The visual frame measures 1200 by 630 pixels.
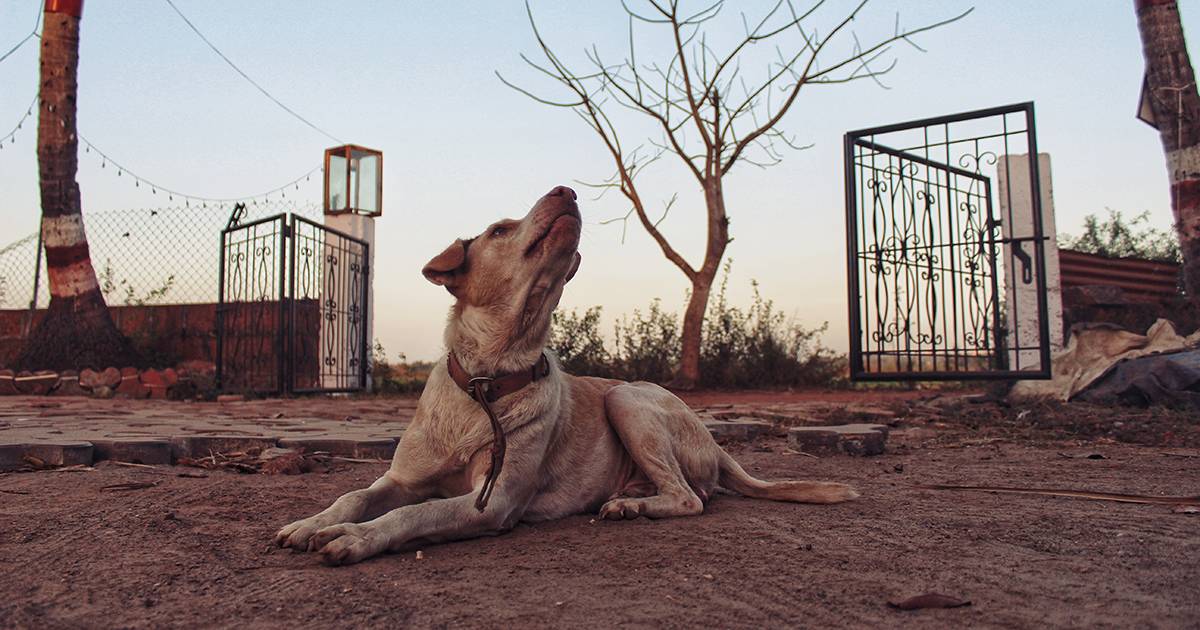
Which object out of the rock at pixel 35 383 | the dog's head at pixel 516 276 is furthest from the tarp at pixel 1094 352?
the rock at pixel 35 383

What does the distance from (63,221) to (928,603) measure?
1290cm

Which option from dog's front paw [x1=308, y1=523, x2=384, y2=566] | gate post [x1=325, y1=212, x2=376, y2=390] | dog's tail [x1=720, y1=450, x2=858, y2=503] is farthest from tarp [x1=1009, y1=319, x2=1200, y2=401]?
gate post [x1=325, y1=212, x2=376, y2=390]

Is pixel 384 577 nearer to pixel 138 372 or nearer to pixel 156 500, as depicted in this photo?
pixel 156 500

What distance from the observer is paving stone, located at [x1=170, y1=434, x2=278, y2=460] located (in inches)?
185

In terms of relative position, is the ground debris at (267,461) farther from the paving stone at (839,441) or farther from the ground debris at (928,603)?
the ground debris at (928,603)

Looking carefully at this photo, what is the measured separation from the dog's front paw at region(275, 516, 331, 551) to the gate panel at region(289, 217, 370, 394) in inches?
385

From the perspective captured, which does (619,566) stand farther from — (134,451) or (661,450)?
(134,451)

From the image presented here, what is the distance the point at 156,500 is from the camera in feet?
10.9

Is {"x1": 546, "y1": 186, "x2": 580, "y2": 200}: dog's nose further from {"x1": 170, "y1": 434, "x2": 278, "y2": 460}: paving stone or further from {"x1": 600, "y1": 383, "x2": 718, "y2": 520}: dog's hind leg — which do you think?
{"x1": 170, "y1": 434, "x2": 278, "y2": 460}: paving stone

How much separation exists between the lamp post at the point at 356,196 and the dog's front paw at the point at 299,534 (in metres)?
11.3

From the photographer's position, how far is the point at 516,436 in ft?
10.0

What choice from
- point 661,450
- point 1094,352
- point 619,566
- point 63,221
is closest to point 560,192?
point 661,450

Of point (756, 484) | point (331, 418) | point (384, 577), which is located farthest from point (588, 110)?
point (384, 577)

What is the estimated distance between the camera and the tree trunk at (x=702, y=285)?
1201 cm
